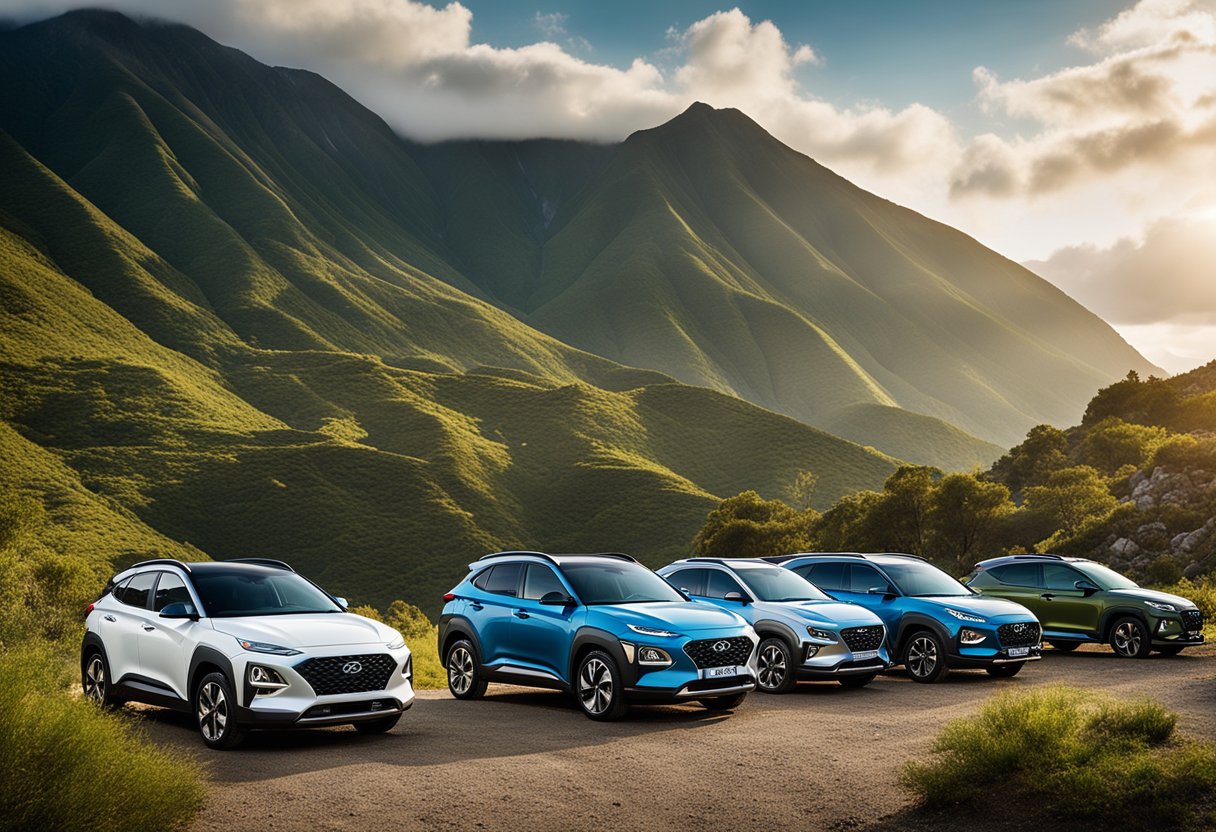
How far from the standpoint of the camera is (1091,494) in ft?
160

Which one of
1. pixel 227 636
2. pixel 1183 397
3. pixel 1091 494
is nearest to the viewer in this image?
pixel 227 636

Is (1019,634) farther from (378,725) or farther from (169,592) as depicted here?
(169,592)

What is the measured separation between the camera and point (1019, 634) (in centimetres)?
1642

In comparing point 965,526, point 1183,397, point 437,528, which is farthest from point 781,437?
point 965,526

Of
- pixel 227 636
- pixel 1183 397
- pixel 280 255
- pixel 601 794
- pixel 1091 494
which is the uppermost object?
pixel 280 255

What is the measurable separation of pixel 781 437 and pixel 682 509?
103 ft

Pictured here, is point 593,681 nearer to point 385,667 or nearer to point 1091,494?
point 385,667

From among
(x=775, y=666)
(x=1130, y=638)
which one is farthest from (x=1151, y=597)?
(x=775, y=666)

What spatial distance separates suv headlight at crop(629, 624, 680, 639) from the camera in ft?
40.4

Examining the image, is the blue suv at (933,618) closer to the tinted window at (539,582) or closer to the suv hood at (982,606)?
the suv hood at (982,606)

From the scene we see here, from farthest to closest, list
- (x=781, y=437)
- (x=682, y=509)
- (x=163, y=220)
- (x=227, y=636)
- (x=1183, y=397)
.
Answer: (x=163, y=220) < (x=781, y=437) < (x=682, y=509) < (x=1183, y=397) < (x=227, y=636)

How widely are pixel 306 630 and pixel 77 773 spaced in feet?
12.7

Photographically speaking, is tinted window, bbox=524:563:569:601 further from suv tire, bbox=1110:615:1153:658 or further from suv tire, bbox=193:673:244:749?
suv tire, bbox=1110:615:1153:658

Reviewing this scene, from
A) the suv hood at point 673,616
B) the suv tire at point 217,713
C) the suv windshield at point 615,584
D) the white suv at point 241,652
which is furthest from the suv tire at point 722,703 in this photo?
the suv tire at point 217,713
